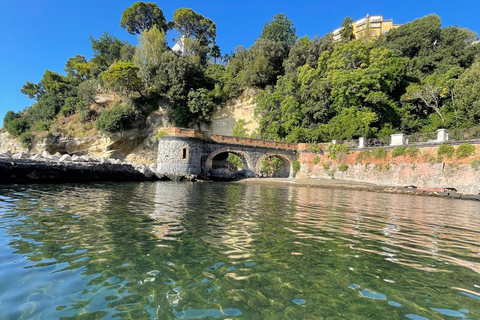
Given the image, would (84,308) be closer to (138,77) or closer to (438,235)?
(438,235)

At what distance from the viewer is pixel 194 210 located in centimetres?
891

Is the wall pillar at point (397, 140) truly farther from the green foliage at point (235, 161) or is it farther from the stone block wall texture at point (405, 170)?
the green foliage at point (235, 161)

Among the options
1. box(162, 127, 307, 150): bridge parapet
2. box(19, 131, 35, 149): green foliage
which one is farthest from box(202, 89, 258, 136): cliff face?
box(19, 131, 35, 149): green foliage

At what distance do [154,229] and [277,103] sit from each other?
31.9 meters

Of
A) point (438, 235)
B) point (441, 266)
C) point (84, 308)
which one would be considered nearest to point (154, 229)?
point (84, 308)

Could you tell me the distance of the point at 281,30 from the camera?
48.7 metres

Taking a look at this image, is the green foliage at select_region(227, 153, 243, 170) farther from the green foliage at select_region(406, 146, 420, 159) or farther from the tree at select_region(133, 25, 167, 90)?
the green foliage at select_region(406, 146, 420, 159)

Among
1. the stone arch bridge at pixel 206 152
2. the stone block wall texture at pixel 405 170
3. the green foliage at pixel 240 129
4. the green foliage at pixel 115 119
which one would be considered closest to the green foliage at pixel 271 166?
the stone arch bridge at pixel 206 152

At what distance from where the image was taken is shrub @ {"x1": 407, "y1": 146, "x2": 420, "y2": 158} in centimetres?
2177

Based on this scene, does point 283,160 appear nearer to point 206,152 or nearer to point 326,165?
point 326,165

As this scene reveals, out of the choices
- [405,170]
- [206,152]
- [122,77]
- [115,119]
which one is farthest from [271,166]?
[122,77]

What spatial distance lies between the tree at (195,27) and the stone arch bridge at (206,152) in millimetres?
26709

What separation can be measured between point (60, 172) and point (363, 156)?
26577mm

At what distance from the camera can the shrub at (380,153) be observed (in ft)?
79.6
